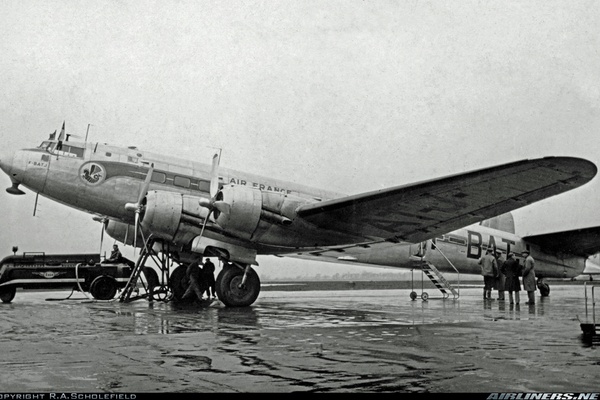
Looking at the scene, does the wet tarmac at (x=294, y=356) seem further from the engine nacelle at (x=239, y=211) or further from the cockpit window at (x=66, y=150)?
the cockpit window at (x=66, y=150)

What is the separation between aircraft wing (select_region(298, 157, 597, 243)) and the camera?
11.0 m

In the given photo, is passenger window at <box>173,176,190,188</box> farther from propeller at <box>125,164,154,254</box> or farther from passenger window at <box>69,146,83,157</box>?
passenger window at <box>69,146,83,157</box>

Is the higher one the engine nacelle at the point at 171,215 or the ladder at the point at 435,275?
the engine nacelle at the point at 171,215

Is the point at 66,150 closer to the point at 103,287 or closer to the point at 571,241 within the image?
the point at 103,287

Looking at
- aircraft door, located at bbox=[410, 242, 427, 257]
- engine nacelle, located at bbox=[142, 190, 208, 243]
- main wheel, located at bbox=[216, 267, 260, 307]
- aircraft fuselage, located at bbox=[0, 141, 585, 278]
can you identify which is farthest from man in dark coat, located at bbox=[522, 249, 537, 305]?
engine nacelle, located at bbox=[142, 190, 208, 243]

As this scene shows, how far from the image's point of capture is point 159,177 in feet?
53.4

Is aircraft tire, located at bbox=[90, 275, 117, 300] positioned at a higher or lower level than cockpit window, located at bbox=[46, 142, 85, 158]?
lower

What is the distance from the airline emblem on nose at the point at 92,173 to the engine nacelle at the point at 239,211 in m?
4.27

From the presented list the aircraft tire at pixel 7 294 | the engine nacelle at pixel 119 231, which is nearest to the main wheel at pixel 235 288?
the aircraft tire at pixel 7 294

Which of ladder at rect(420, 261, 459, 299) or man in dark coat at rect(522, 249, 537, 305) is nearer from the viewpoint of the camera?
man in dark coat at rect(522, 249, 537, 305)

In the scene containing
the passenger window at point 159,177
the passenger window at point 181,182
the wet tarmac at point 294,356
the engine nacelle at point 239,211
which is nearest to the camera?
the wet tarmac at point 294,356

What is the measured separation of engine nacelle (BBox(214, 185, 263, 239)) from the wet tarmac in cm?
324

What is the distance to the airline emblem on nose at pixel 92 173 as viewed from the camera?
1582cm

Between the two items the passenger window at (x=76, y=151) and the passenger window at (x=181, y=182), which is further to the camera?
the passenger window at (x=181, y=182)
